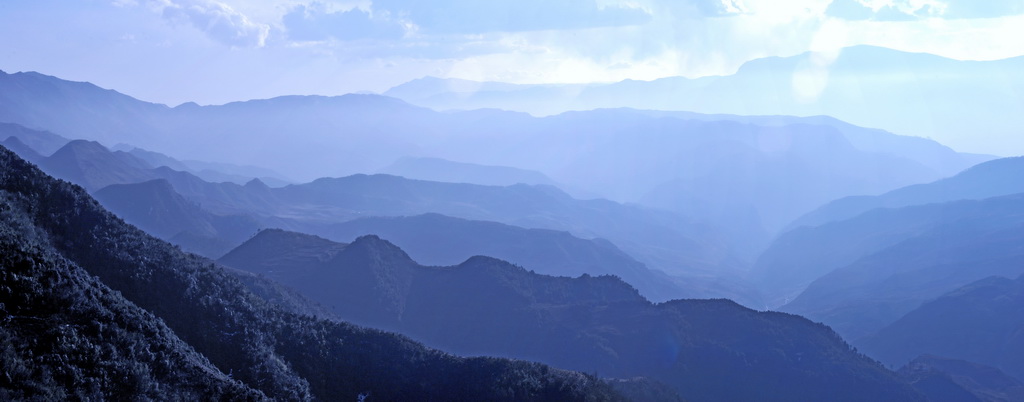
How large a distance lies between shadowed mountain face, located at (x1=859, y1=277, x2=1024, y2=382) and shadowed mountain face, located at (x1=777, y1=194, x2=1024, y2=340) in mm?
7460

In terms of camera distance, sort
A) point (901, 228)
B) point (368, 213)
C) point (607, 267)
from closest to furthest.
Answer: point (607, 267) < point (901, 228) < point (368, 213)

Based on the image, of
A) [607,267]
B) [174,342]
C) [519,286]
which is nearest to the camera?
[174,342]

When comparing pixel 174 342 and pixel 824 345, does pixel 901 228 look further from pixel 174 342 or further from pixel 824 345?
pixel 174 342

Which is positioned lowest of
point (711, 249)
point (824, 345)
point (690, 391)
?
point (690, 391)

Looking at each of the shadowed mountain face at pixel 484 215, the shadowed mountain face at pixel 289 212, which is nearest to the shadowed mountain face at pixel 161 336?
the shadowed mountain face at pixel 289 212

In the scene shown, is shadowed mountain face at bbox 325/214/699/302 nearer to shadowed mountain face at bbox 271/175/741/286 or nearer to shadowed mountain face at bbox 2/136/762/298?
shadowed mountain face at bbox 2/136/762/298

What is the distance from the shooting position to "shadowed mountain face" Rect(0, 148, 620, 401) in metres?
19.0

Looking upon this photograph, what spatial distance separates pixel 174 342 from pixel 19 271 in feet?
15.7

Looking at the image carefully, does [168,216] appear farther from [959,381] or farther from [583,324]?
[959,381]

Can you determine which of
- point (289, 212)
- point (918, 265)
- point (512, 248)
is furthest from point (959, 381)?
point (289, 212)

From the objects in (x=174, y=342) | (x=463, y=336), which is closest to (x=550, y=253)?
(x=463, y=336)

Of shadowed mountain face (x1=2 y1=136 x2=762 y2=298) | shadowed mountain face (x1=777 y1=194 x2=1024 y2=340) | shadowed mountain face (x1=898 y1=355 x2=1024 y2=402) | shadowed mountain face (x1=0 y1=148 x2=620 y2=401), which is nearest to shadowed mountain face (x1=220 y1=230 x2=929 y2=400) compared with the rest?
shadowed mountain face (x1=898 y1=355 x2=1024 y2=402)

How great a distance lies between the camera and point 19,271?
1953 cm

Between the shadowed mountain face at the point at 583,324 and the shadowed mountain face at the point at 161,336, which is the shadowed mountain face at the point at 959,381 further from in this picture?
the shadowed mountain face at the point at 161,336
